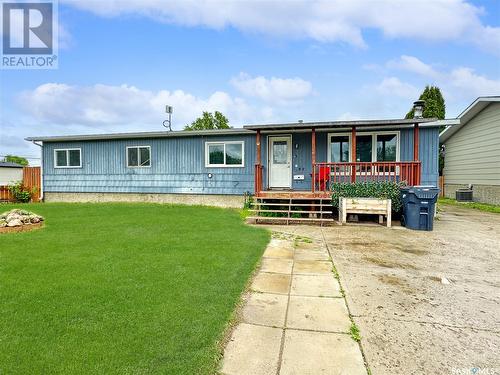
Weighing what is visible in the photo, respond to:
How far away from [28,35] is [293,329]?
12.3m

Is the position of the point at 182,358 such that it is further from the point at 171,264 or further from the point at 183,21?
the point at 183,21

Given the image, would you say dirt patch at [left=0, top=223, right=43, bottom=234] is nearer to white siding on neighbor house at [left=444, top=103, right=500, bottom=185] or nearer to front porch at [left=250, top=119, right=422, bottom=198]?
front porch at [left=250, top=119, right=422, bottom=198]

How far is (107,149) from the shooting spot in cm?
1261

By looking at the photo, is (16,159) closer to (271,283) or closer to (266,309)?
(271,283)

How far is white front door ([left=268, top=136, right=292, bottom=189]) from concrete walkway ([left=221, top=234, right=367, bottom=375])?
6869 millimetres

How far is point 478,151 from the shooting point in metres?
13.6

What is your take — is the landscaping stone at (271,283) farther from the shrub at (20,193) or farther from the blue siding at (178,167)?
the shrub at (20,193)

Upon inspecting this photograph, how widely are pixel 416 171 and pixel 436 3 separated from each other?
6103 mm

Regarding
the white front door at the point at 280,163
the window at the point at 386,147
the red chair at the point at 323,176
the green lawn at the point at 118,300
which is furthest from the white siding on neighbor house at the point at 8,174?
the window at the point at 386,147

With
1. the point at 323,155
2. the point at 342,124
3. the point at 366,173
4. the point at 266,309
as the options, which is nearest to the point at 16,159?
A: the point at 323,155

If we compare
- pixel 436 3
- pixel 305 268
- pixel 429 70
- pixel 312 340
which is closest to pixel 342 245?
pixel 305 268

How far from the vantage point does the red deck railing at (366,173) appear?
8.42 meters

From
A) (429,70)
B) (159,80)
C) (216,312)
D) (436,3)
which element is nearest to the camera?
(216,312)

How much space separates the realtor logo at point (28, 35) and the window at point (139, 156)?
4100 mm
